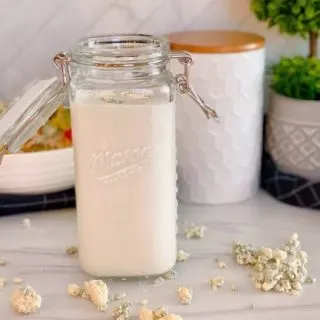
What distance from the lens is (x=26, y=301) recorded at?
649 millimetres

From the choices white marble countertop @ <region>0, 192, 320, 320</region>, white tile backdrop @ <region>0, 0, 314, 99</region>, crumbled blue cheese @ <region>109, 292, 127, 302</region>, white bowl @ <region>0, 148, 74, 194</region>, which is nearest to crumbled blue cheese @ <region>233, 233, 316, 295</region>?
white marble countertop @ <region>0, 192, 320, 320</region>

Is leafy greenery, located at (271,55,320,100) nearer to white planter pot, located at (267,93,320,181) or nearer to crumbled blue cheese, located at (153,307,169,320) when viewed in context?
white planter pot, located at (267,93,320,181)

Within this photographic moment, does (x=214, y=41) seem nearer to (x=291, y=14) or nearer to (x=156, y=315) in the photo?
(x=291, y=14)

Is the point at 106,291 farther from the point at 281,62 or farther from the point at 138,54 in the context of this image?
the point at 281,62

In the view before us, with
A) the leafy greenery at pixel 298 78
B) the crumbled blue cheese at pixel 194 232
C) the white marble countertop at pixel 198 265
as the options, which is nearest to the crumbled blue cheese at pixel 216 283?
the white marble countertop at pixel 198 265

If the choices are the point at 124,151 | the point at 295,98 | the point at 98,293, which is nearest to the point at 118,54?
the point at 124,151

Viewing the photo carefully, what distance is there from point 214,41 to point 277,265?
12.7 inches

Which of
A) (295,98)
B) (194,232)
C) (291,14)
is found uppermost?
(291,14)

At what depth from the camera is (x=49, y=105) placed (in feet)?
2.29

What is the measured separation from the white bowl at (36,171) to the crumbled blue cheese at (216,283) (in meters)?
0.26

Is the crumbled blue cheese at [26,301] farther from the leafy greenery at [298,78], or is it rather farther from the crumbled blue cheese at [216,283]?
the leafy greenery at [298,78]

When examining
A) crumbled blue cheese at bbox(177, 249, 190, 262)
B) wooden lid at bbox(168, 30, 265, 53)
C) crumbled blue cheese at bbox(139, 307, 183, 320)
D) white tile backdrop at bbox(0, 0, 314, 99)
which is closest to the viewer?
crumbled blue cheese at bbox(139, 307, 183, 320)

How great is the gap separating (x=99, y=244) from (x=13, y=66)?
1.34 feet

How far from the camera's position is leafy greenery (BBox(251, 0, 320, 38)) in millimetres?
913
